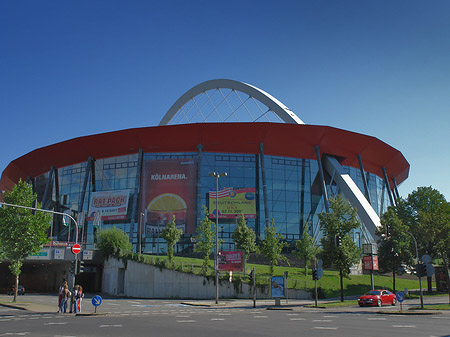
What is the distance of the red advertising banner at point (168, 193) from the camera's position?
201 feet

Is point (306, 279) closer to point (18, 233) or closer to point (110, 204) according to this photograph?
point (18, 233)

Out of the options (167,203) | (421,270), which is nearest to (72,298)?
(421,270)

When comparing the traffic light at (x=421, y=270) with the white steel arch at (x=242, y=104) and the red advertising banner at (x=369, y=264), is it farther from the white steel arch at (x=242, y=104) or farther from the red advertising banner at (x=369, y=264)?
the white steel arch at (x=242, y=104)

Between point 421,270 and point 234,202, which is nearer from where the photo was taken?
point 421,270

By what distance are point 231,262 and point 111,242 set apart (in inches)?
695

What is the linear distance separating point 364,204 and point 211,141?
23.4 meters

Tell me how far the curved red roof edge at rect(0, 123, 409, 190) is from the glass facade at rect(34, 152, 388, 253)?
1.43 m

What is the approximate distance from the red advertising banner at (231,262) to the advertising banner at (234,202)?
61.2ft

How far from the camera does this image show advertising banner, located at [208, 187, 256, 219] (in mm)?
61312

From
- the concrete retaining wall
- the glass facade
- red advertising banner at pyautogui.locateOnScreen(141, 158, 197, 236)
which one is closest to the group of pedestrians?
the concrete retaining wall

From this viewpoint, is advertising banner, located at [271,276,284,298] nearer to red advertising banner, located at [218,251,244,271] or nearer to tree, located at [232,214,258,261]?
red advertising banner, located at [218,251,244,271]

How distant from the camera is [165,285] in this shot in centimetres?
4450

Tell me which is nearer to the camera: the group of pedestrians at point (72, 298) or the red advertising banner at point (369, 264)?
the group of pedestrians at point (72, 298)

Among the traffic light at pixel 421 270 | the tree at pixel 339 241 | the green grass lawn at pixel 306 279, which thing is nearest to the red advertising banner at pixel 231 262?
the green grass lawn at pixel 306 279
